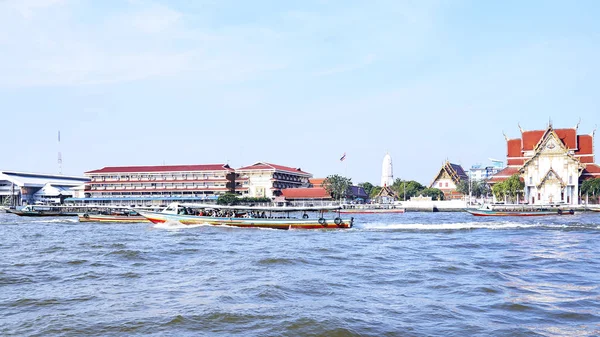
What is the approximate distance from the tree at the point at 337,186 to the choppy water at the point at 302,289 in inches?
2620

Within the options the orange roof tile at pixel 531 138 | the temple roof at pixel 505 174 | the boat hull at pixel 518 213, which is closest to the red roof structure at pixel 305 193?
the temple roof at pixel 505 174

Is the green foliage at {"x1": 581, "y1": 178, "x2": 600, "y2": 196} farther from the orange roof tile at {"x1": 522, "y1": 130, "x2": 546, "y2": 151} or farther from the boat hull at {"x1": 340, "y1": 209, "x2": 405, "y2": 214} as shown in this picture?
the boat hull at {"x1": 340, "y1": 209, "x2": 405, "y2": 214}

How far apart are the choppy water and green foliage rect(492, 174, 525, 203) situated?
54.1 metres

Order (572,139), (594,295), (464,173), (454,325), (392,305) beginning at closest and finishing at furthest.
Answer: (454,325) < (392,305) < (594,295) < (572,139) < (464,173)

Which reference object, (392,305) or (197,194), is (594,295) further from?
(197,194)

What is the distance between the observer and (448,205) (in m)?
88.3

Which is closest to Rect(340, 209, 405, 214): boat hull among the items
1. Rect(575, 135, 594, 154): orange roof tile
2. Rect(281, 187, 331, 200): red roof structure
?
Rect(281, 187, 331, 200): red roof structure

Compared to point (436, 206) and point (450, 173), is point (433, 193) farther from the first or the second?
point (436, 206)

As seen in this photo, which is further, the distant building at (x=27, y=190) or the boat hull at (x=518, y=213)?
the distant building at (x=27, y=190)

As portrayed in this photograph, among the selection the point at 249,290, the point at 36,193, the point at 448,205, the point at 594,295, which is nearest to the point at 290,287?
the point at 249,290

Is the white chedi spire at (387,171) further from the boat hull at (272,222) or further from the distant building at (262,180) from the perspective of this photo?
the boat hull at (272,222)

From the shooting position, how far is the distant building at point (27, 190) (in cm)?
10375

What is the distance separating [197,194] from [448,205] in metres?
40.6

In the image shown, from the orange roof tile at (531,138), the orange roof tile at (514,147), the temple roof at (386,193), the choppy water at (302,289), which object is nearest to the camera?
the choppy water at (302,289)
